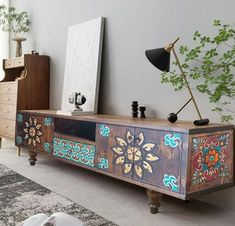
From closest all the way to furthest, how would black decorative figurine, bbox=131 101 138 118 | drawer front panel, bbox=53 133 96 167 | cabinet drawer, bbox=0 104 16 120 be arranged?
1. drawer front panel, bbox=53 133 96 167
2. black decorative figurine, bbox=131 101 138 118
3. cabinet drawer, bbox=0 104 16 120

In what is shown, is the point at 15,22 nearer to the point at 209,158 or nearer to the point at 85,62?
the point at 85,62

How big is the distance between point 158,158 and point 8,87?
265 cm

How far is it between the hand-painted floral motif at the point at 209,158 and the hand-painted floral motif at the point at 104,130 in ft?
2.47

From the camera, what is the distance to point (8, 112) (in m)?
3.96

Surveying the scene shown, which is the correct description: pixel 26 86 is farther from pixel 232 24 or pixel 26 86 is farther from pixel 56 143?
pixel 232 24

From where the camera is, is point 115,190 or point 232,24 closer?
point 232,24

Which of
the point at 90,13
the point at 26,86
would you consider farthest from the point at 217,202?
the point at 26,86

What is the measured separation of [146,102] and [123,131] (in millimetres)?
579

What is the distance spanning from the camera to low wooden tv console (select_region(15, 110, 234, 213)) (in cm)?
190

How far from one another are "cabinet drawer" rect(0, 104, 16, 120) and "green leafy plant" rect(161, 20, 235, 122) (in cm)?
218

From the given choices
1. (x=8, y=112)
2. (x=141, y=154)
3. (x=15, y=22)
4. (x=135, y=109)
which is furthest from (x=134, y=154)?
(x=15, y=22)

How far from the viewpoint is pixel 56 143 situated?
3.04 meters

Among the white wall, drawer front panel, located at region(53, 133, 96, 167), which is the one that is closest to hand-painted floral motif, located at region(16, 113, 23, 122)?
drawer front panel, located at region(53, 133, 96, 167)

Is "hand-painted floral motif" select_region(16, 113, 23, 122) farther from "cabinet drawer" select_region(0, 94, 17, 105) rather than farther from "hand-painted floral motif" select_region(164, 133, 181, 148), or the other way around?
"hand-painted floral motif" select_region(164, 133, 181, 148)
